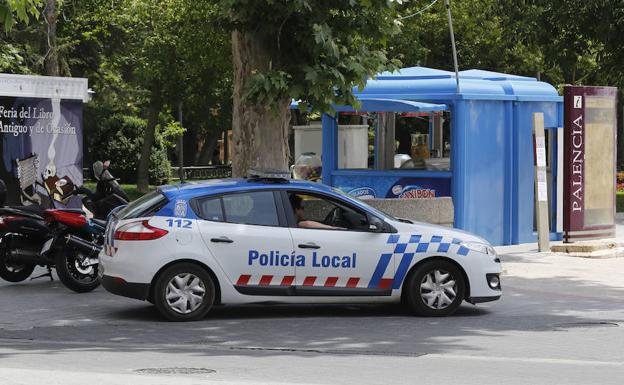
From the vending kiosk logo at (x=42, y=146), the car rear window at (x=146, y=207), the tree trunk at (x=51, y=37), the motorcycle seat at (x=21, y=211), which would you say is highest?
the tree trunk at (x=51, y=37)

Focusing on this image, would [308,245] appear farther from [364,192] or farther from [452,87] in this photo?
[452,87]

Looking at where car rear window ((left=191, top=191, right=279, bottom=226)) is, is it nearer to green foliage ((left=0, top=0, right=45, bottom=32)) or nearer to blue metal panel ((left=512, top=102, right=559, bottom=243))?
green foliage ((left=0, top=0, right=45, bottom=32))

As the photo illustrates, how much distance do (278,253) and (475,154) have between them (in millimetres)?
8742

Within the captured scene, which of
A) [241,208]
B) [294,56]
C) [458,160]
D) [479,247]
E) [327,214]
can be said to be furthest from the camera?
[458,160]

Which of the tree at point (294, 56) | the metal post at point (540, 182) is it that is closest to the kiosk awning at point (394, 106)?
the metal post at point (540, 182)

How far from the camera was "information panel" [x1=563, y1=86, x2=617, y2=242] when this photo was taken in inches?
786

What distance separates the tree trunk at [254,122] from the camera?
15852mm

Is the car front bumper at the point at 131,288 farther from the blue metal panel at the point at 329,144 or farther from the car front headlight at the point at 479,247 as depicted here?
the blue metal panel at the point at 329,144

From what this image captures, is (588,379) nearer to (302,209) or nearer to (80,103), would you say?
(302,209)

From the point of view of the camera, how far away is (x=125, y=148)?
5112 cm

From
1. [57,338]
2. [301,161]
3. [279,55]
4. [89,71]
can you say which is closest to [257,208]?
[57,338]

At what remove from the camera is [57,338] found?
11102mm

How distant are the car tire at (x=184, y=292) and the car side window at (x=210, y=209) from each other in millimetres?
511

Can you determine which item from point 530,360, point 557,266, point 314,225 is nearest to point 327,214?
point 314,225
